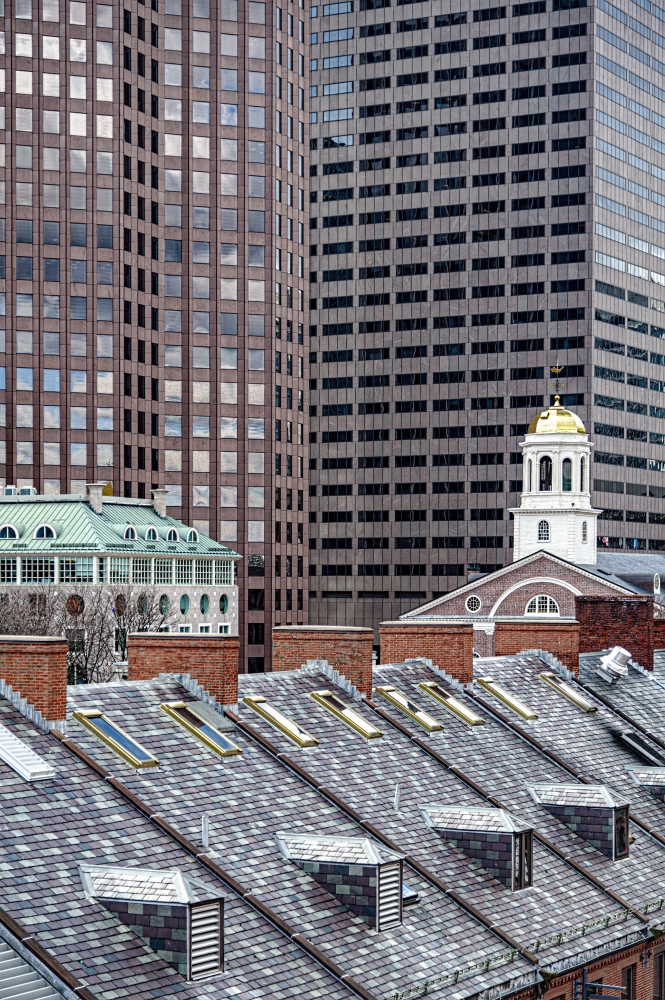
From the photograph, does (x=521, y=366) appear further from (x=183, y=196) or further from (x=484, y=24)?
(x=183, y=196)

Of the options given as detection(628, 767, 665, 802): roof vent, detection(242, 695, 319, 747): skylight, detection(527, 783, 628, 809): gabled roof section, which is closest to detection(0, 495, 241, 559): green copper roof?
detection(628, 767, 665, 802): roof vent

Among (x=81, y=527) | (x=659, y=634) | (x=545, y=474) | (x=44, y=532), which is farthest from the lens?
(x=545, y=474)

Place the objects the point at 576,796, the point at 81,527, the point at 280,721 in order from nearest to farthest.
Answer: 1. the point at 280,721
2. the point at 576,796
3. the point at 81,527

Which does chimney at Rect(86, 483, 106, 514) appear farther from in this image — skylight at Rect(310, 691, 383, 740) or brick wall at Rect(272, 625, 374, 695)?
skylight at Rect(310, 691, 383, 740)

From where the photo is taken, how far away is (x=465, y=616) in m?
128

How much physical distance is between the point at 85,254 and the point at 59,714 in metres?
122

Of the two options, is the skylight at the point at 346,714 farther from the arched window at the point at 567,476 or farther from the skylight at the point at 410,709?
the arched window at the point at 567,476

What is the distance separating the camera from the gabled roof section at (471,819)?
99.7ft

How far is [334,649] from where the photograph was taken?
37219 millimetres

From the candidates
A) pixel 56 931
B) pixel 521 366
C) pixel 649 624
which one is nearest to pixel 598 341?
pixel 521 366

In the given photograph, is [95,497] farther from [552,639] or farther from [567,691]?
[567,691]

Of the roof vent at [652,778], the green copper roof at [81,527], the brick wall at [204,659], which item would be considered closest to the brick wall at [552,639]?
the roof vent at [652,778]

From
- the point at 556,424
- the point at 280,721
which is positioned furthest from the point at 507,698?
the point at 556,424

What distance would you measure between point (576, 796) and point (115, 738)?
11440mm
